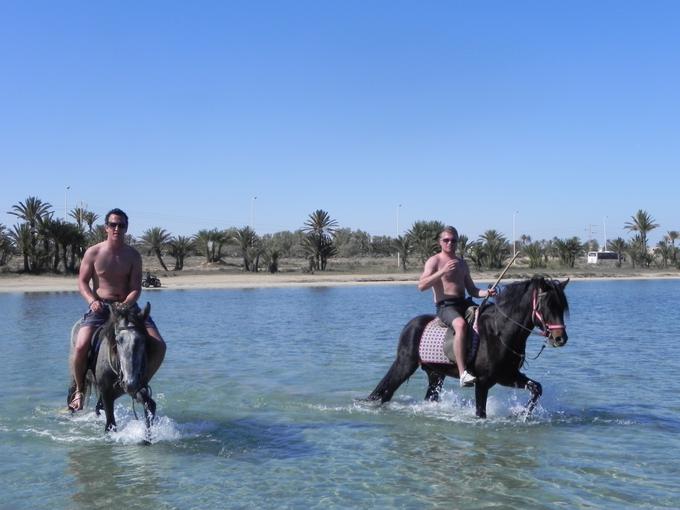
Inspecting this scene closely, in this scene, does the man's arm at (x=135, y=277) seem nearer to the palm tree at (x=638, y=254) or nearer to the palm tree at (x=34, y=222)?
the palm tree at (x=34, y=222)

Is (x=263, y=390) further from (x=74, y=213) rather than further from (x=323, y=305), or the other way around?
(x=74, y=213)

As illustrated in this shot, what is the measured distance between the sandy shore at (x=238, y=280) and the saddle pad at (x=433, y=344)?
42.6m

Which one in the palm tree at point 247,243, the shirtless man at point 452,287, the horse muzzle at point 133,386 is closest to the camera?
the horse muzzle at point 133,386

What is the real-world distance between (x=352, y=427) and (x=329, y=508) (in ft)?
9.60

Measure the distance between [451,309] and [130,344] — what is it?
4.12 meters

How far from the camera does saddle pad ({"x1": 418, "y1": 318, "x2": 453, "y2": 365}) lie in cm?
937

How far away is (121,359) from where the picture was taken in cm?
743

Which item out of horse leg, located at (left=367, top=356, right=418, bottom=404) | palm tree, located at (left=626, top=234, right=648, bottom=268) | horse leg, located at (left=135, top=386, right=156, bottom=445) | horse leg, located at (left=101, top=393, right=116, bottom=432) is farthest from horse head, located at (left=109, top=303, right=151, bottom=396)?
→ palm tree, located at (left=626, top=234, right=648, bottom=268)

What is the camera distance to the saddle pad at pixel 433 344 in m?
9.37

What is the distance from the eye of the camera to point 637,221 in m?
96.6

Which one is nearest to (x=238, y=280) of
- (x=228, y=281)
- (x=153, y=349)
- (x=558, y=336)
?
(x=228, y=281)

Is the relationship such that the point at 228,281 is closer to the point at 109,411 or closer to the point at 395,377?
the point at 395,377

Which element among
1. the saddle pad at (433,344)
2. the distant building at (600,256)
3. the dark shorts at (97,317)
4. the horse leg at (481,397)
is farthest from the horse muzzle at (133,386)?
the distant building at (600,256)

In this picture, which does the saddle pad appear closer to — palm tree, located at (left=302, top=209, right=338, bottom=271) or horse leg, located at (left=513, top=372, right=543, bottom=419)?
horse leg, located at (left=513, top=372, right=543, bottom=419)
